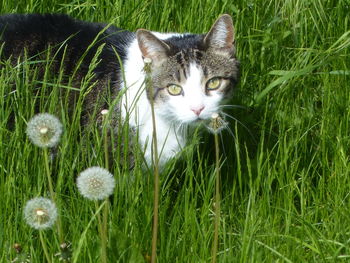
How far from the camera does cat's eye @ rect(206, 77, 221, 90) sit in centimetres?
299

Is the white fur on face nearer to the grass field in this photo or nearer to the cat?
the cat

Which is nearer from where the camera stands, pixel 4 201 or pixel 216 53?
pixel 4 201

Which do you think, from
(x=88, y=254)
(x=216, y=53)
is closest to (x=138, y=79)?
(x=216, y=53)

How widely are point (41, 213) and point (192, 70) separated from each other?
1542 millimetres

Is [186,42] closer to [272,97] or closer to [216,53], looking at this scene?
[216,53]

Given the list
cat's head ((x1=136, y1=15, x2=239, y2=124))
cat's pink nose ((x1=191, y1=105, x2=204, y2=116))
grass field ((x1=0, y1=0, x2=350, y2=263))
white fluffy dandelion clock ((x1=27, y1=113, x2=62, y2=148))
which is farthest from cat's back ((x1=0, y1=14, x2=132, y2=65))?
white fluffy dandelion clock ((x1=27, y1=113, x2=62, y2=148))

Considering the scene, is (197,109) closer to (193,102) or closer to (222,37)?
(193,102)

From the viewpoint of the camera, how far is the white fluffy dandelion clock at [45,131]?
1.59 meters

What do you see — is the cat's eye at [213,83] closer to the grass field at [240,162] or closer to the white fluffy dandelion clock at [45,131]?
the grass field at [240,162]

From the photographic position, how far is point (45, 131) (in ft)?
5.07

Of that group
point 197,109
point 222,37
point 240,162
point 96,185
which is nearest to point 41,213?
point 96,185

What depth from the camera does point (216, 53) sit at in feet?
10.1

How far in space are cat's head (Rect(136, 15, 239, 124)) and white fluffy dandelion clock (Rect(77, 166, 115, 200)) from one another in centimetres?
124

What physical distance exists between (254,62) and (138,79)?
0.70 m
